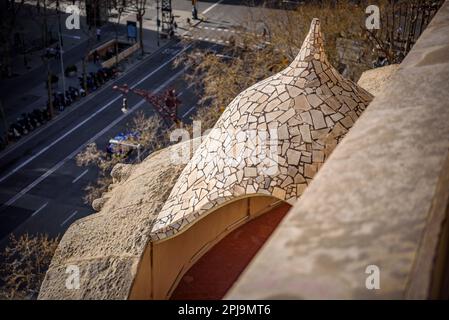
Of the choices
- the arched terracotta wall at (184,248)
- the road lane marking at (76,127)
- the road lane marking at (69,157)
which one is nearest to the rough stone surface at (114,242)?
the arched terracotta wall at (184,248)

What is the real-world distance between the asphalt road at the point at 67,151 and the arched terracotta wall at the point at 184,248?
26.3 meters

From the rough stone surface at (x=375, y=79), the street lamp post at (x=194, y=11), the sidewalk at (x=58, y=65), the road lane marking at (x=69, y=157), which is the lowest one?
the road lane marking at (x=69, y=157)

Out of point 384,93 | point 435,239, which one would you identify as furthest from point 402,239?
point 384,93

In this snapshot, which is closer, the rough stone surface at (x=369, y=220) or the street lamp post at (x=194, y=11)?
the rough stone surface at (x=369, y=220)

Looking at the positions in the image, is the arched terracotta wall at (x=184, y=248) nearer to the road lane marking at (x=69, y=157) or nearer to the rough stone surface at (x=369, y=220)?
the rough stone surface at (x=369, y=220)

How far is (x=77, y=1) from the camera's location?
8069cm

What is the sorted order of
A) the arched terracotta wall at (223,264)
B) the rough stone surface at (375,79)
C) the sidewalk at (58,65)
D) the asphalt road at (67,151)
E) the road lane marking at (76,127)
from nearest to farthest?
the arched terracotta wall at (223,264)
the rough stone surface at (375,79)
the asphalt road at (67,151)
the road lane marking at (76,127)
the sidewalk at (58,65)

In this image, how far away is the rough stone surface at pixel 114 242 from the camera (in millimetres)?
15320

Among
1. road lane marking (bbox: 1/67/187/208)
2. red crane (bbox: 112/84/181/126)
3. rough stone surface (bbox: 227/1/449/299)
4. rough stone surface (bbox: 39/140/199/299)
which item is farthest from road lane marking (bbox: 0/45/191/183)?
rough stone surface (bbox: 227/1/449/299)

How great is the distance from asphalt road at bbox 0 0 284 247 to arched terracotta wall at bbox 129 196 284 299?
26345 mm

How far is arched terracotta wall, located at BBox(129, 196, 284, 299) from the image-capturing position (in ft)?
53.0

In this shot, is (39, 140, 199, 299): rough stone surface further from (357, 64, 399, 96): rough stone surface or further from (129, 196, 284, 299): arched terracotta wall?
(357, 64, 399, 96): rough stone surface

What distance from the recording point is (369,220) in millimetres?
6180

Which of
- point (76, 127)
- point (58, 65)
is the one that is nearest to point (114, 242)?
point (76, 127)
